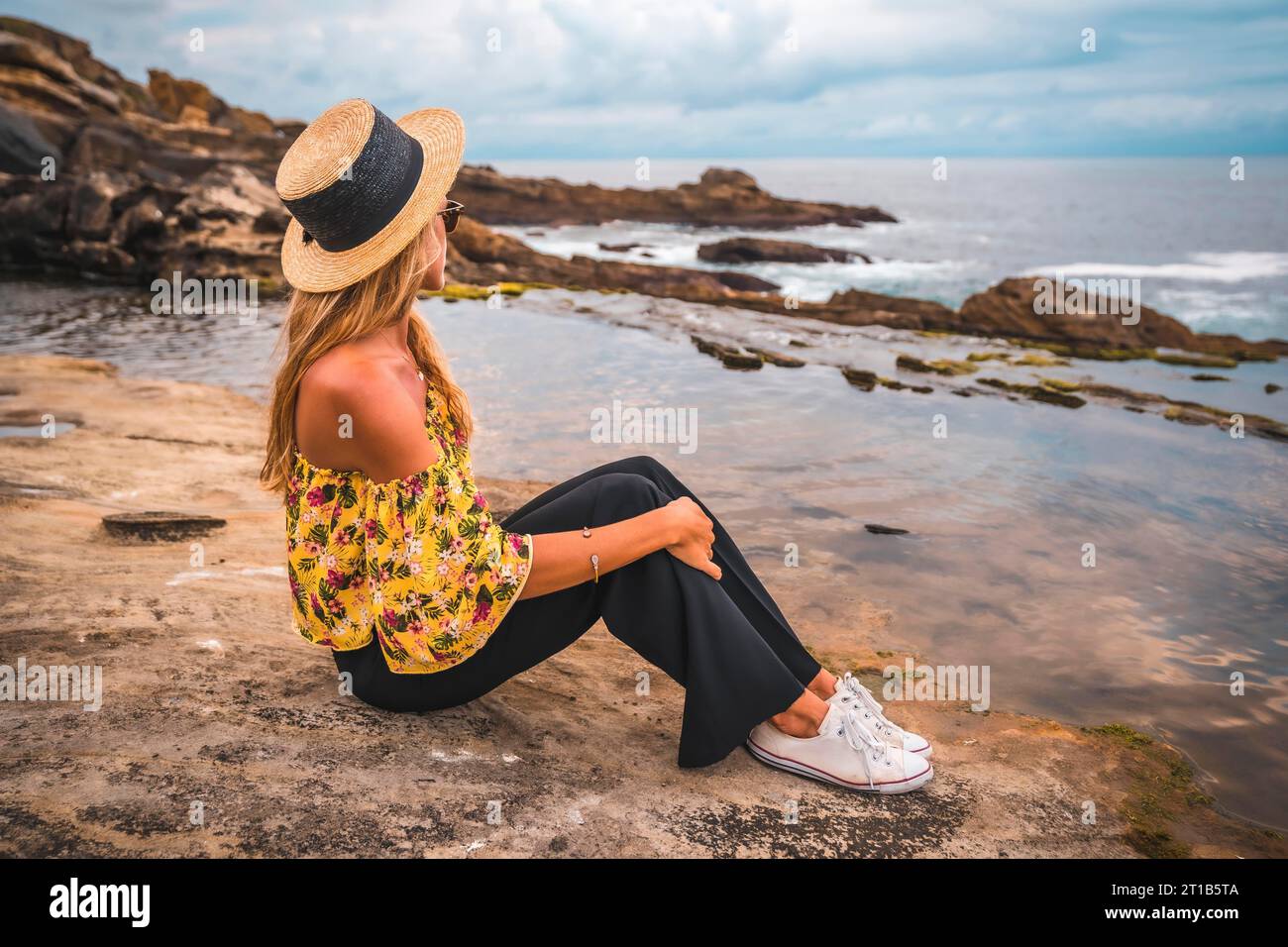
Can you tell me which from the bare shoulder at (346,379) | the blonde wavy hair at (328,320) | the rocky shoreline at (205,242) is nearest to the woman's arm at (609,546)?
the bare shoulder at (346,379)

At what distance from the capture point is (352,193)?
111 inches

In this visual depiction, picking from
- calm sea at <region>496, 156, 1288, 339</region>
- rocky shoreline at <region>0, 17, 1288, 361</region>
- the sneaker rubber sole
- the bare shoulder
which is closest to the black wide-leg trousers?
the sneaker rubber sole

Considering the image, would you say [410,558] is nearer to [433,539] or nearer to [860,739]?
[433,539]

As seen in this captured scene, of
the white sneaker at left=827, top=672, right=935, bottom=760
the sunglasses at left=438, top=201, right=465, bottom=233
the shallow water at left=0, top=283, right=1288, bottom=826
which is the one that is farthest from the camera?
the shallow water at left=0, top=283, right=1288, bottom=826

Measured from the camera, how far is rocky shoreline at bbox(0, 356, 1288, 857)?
2711 mm

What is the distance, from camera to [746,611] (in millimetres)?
3400

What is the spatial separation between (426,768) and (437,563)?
73 centimetres

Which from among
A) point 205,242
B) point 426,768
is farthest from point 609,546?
point 205,242

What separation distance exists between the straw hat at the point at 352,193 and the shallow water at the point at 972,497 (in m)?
3.48

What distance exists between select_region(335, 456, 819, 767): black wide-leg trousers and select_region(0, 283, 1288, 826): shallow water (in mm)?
2140

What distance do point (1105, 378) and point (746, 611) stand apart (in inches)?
521

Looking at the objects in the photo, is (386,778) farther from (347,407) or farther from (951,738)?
(951,738)

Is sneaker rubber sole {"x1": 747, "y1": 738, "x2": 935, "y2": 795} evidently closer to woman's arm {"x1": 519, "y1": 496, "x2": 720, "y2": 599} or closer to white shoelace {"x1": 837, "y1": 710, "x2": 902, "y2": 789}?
white shoelace {"x1": 837, "y1": 710, "x2": 902, "y2": 789}

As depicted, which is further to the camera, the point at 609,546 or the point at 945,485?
the point at 945,485
